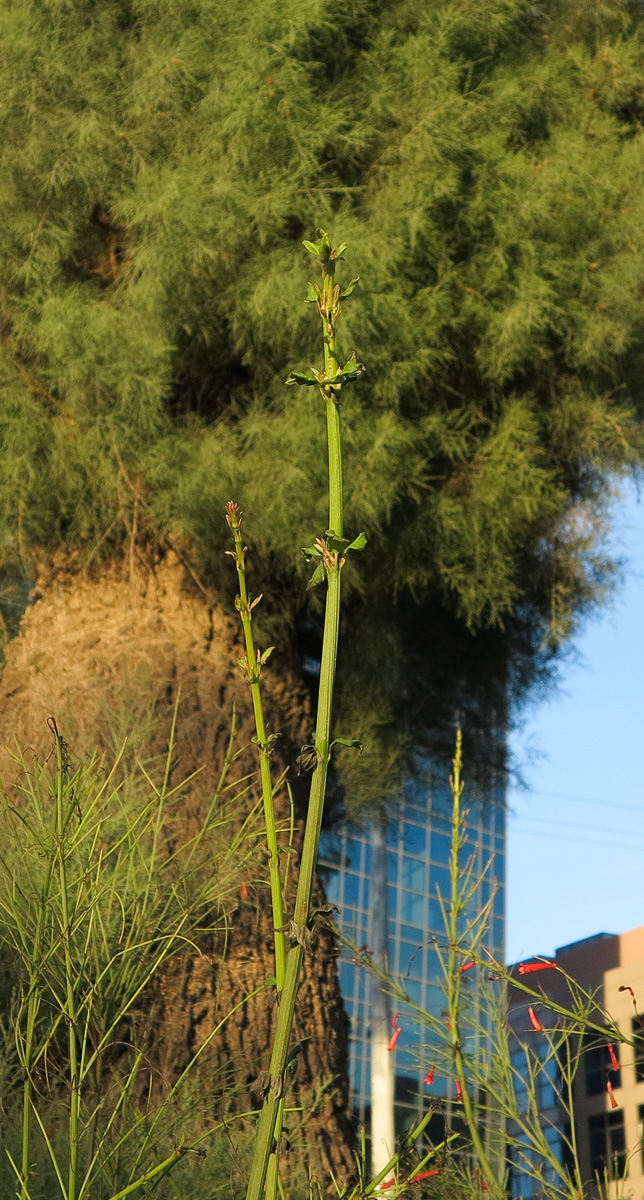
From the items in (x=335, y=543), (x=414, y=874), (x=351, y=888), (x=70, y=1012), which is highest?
(x=414, y=874)

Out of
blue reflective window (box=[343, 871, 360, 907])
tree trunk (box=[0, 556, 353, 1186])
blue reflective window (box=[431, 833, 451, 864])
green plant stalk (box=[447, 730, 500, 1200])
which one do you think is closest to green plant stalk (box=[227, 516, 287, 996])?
green plant stalk (box=[447, 730, 500, 1200])

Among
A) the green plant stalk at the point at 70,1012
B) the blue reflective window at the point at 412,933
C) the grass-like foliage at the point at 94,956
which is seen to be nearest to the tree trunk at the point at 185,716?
the grass-like foliage at the point at 94,956

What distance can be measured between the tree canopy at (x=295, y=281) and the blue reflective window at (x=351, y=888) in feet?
30.6

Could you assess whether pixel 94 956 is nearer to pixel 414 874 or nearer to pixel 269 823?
pixel 269 823

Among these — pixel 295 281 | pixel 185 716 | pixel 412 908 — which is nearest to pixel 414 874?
pixel 412 908

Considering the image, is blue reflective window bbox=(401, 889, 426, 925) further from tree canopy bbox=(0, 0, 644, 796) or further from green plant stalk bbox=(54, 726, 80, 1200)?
green plant stalk bbox=(54, 726, 80, 1200)

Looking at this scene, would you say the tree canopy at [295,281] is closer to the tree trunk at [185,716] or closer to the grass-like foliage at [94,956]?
the tree trunk at [185,716]

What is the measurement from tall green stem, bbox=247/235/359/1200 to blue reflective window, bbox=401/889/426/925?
12393 mm

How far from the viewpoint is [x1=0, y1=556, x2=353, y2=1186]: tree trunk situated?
9.08ft

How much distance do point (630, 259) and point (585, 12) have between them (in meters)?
1.07

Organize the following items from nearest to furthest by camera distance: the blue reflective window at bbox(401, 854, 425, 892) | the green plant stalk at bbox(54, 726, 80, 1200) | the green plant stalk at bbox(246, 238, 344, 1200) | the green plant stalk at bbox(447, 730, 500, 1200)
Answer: the green plant stalk at bbox(246, 238, 344, 1200), the green plant stalk at bbox(54, 726, 80, 1200), the green plant stalk at bbox(447, 730, 500, 1200), the blue reflective window at bbox(401, 854, 425, 892)

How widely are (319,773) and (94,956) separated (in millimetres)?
832

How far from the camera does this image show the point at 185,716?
124 inches

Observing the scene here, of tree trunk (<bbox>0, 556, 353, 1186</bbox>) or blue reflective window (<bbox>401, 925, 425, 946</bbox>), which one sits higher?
blue reflective window (<bbox>401, 925, 425, 946</bbox>)
